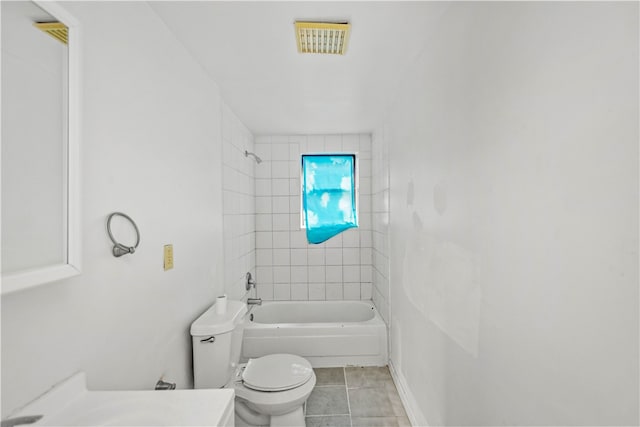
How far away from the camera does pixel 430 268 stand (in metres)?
1.73

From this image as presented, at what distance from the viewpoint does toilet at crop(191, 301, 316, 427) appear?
5.78 feet

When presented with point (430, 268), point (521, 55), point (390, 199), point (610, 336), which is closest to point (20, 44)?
point (521, 55)

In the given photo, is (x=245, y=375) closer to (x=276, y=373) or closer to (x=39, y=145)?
(x=276, y=373)

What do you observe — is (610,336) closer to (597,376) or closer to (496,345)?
(597,376)

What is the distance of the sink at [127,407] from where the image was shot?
2.94 feet

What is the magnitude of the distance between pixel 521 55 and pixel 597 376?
2.85 feet

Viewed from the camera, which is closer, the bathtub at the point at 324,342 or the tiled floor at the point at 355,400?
the tiled floor at the point at 355,400

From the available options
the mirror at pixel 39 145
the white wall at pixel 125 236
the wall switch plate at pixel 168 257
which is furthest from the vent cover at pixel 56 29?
the wall switch plate at pixel 168 257

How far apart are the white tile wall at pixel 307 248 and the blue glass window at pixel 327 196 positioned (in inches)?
3.4

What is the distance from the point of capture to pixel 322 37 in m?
1.67

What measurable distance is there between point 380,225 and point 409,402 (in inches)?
61.6

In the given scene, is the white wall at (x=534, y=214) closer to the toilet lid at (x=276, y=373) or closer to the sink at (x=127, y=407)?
the toilet lid at (x=276, y=373)

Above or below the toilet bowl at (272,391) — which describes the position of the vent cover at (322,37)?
above

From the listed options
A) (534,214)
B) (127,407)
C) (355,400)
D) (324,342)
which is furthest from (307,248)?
(534,214)
